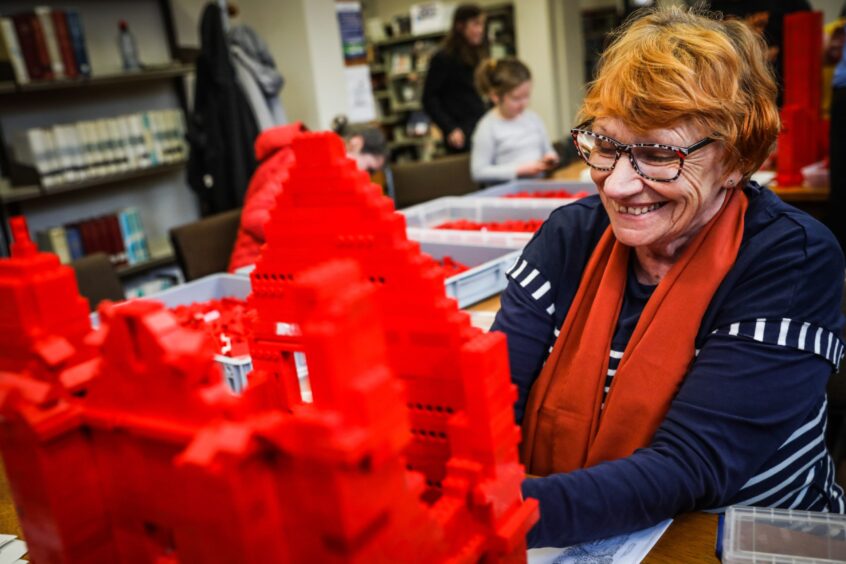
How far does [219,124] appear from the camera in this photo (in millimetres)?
4094

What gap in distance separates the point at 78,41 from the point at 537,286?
382 centimetres

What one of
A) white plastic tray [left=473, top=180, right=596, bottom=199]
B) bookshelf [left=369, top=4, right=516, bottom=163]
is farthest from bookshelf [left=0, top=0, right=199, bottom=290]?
bookshelf [left=369, top=4, right=516, bottom=163]

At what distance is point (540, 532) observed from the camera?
2.98ft

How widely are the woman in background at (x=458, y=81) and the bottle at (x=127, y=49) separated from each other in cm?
190

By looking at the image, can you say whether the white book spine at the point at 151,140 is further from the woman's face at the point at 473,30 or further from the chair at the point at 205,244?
the woman's face at the point at 473,30

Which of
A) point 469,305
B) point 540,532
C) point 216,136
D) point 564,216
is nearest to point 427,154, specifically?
point 216,136

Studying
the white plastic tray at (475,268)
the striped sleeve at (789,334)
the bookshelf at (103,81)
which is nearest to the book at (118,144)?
the bookshelf at (103,81)

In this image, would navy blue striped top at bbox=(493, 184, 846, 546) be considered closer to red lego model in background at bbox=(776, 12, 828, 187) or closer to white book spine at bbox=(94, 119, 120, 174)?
red lego model in background at bbox=(776, 12, 828, 187)

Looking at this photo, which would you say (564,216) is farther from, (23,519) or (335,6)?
(335,6)

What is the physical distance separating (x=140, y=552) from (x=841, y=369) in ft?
4.56

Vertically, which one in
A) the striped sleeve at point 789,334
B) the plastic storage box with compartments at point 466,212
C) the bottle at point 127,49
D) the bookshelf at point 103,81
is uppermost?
the bottle at point 127,49

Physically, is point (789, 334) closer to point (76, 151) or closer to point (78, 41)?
point (76, 151)

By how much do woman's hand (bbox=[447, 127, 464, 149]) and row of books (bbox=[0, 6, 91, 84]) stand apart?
230cm

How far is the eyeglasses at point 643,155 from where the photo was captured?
112cm
